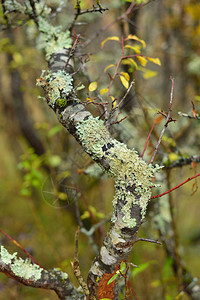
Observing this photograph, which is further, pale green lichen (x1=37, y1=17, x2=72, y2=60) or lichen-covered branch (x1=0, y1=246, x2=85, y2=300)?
pale green lichen (x1=37, y1=17, x2=72, y2=60)

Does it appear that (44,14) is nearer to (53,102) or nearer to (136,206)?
(53,102)

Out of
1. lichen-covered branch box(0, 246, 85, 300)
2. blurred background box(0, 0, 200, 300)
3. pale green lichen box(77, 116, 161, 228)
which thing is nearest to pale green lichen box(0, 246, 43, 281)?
lichen-covered branch box(0, 246, 85, 300)

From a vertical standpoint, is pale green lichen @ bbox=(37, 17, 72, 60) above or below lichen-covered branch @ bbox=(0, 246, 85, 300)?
above

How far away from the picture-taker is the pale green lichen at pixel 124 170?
0.88m

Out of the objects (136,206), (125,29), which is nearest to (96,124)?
(136,206)

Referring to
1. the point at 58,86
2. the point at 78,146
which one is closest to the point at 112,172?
the point at 58,86

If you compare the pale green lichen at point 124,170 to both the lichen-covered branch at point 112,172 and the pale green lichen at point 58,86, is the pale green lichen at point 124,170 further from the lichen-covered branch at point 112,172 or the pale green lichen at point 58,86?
the pale green lichen at point 58,86

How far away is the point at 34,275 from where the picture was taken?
38.7 inches

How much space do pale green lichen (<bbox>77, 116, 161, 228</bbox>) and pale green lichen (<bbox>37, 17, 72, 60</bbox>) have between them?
0.55 metres

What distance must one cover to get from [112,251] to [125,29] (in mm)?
1404

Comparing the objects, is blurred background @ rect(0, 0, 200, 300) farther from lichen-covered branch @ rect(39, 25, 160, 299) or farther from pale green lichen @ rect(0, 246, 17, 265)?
pale green lichen @ rect(0, 246, 17, 265)

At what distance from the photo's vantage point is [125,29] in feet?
5.76

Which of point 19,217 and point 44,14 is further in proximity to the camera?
point 19,217

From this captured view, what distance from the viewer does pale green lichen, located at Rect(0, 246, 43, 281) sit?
954 millimetres
